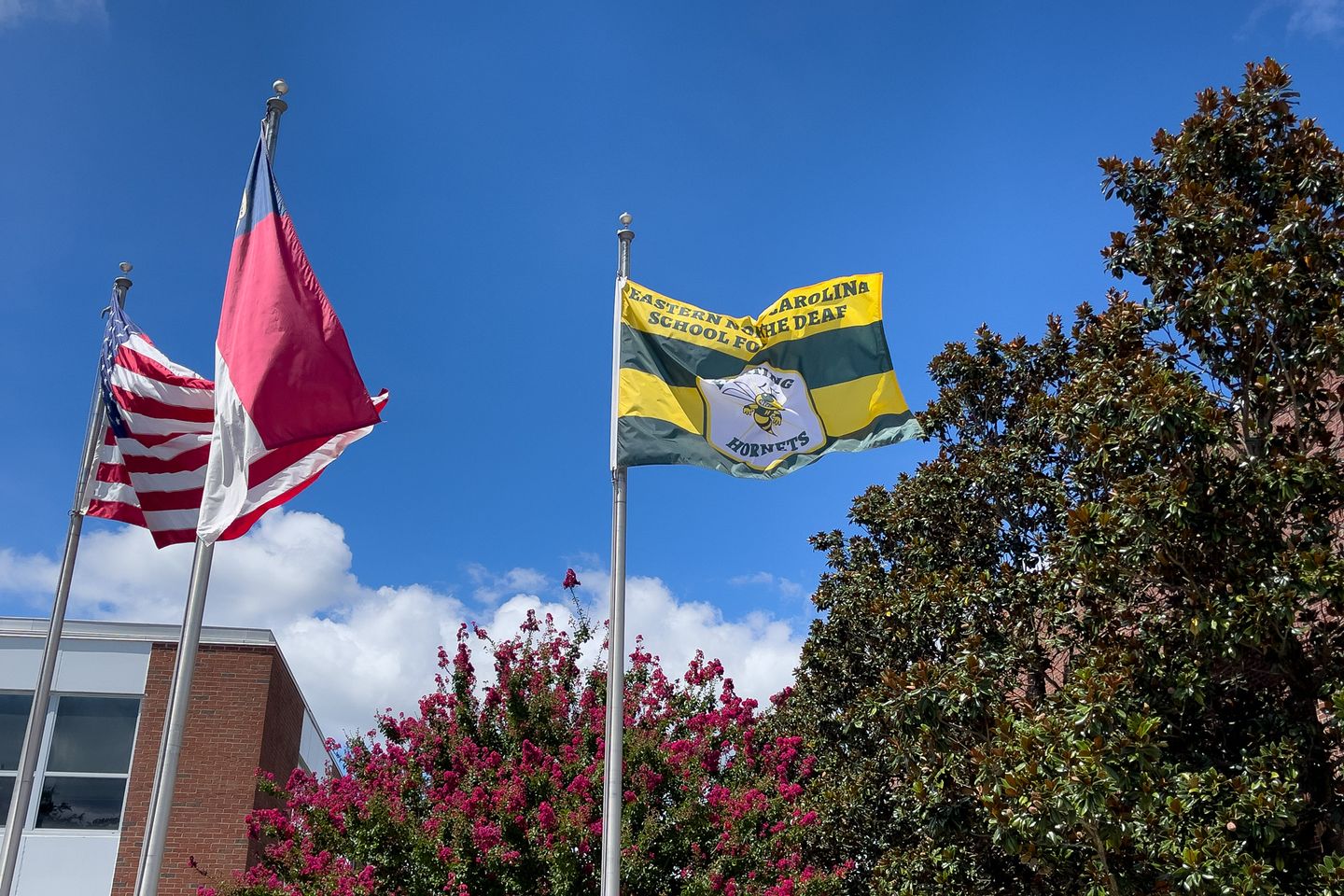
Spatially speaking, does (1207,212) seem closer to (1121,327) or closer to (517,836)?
(1121,327)

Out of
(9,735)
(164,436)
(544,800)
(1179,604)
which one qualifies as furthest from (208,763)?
(1179,604)

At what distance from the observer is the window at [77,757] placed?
17.7 meters

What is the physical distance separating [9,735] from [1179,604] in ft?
56.6

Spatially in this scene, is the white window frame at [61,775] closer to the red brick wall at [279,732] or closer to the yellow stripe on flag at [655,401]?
the red brick wall at [279,732]

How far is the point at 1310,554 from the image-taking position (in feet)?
27.4

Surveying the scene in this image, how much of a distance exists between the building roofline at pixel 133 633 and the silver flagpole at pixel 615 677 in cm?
952

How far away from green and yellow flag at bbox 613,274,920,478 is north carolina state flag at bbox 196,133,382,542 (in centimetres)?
→ 266

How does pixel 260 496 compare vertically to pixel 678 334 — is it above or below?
below

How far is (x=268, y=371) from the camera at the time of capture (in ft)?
27.0

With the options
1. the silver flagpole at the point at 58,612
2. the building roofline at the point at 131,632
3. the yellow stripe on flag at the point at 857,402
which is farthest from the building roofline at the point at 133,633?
the yellow stripe on flag at the point at 857,402

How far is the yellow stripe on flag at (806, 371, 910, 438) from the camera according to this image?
1075 cm

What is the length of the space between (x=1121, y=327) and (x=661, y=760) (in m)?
7.75

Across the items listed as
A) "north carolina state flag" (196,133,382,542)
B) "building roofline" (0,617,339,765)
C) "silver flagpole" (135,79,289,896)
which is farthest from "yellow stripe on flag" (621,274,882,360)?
"building roofline" (0,617,339,765)

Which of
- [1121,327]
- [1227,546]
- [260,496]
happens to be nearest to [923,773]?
[1227,546]
